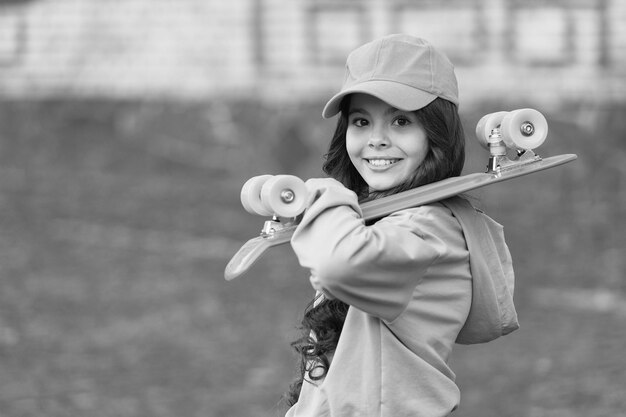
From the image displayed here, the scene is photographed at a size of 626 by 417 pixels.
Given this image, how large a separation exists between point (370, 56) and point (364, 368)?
2.37 ft

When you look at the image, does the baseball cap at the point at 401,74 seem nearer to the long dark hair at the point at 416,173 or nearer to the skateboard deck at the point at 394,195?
the long dark hair at the point at 416,173

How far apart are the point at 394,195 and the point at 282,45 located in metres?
6.78

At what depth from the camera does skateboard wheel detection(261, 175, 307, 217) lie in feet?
7.44

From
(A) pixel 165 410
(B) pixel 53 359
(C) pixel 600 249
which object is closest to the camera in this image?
(A) pixel 165 410

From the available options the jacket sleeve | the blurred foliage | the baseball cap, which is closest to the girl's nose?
the baseball cap

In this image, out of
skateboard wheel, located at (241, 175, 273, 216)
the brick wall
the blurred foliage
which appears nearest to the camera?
skateboard wheel, located at (241, 175, 273, 216)

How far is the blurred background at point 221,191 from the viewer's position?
5359 mm

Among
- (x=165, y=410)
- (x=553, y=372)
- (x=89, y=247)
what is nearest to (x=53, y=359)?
(x=165, y=410)

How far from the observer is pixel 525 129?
2506mm

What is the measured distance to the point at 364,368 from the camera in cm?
235

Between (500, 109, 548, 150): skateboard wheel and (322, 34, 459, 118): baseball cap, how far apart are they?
0.15 m

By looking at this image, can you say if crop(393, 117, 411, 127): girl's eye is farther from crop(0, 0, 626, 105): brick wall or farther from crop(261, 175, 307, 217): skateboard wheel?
crop(0, 0, 626, 105): brick wall

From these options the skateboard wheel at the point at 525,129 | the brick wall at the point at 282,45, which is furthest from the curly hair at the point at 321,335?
the brick wall at the point at 282,45

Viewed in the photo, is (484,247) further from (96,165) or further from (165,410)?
(96,165)
